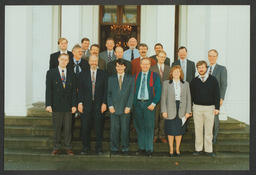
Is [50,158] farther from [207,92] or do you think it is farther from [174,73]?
[207,92]

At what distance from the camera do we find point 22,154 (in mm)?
5715

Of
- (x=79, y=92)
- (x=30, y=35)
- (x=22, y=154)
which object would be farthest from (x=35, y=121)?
(x=30, y=35)

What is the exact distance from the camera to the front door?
30.1ft

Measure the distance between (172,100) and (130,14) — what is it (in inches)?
182

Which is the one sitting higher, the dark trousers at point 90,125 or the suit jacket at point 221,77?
the suit jacket at point 221,77

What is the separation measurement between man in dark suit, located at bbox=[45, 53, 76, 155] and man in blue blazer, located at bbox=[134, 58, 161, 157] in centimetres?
132

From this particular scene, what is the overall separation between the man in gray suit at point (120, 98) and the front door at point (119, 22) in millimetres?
3809

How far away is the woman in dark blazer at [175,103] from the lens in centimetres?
557

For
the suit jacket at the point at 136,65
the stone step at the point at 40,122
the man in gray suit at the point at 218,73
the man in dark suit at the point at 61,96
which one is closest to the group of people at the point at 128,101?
the man in dark suit at the point at 61,96

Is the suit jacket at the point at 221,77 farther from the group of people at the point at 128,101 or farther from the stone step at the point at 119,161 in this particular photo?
the stone step at the point at 119,161

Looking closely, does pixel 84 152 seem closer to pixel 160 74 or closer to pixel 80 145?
pixel 80 145

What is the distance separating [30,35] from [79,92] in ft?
8.24

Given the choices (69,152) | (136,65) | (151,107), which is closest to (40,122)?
(69,152)

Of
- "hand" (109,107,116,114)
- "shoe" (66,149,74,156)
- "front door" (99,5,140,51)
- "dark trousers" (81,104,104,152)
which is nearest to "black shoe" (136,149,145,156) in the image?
"dark trousers" (81,104,104,152)
